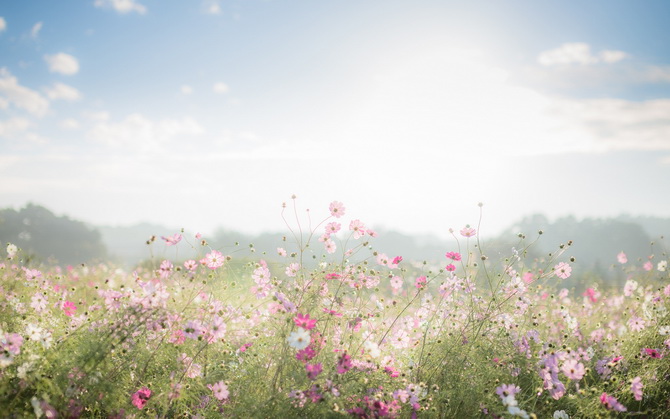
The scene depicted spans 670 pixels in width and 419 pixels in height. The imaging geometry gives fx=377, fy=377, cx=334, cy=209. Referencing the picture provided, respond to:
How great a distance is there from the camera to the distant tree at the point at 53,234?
31.0 m

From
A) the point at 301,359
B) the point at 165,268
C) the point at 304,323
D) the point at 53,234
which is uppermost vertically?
the point at 165,268

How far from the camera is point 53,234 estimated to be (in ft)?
107

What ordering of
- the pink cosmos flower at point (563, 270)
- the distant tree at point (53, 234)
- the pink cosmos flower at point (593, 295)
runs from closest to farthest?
1. the pink cosmos flower at point (563, 270)
2. the pink cosmos flower at point (593, 295)
3. the distant tree at point (53, 234)

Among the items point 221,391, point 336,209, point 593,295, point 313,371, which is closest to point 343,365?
point 313,371

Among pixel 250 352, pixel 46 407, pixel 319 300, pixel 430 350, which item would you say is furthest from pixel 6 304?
pixel 430 350

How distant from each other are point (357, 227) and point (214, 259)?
119 centimetres

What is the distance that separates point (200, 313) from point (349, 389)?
118cm

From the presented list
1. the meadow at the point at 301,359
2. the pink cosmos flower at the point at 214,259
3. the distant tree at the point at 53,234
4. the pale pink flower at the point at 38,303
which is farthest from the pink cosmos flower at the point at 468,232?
the distant tree at the point at 53,234

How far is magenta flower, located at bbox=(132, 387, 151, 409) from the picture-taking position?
2232mm

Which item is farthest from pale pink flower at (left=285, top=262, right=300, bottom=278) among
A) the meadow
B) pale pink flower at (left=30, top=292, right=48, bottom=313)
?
pale pink flower at (left=30, top=292, right=48, bottom=313)

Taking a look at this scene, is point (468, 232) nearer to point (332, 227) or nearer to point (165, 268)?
point (332, 227)

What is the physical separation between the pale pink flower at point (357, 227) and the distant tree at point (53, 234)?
3396cm

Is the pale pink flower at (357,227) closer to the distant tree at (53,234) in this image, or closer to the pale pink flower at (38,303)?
the pale pink flower at (38,303)

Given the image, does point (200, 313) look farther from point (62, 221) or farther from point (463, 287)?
point (62, 221)
